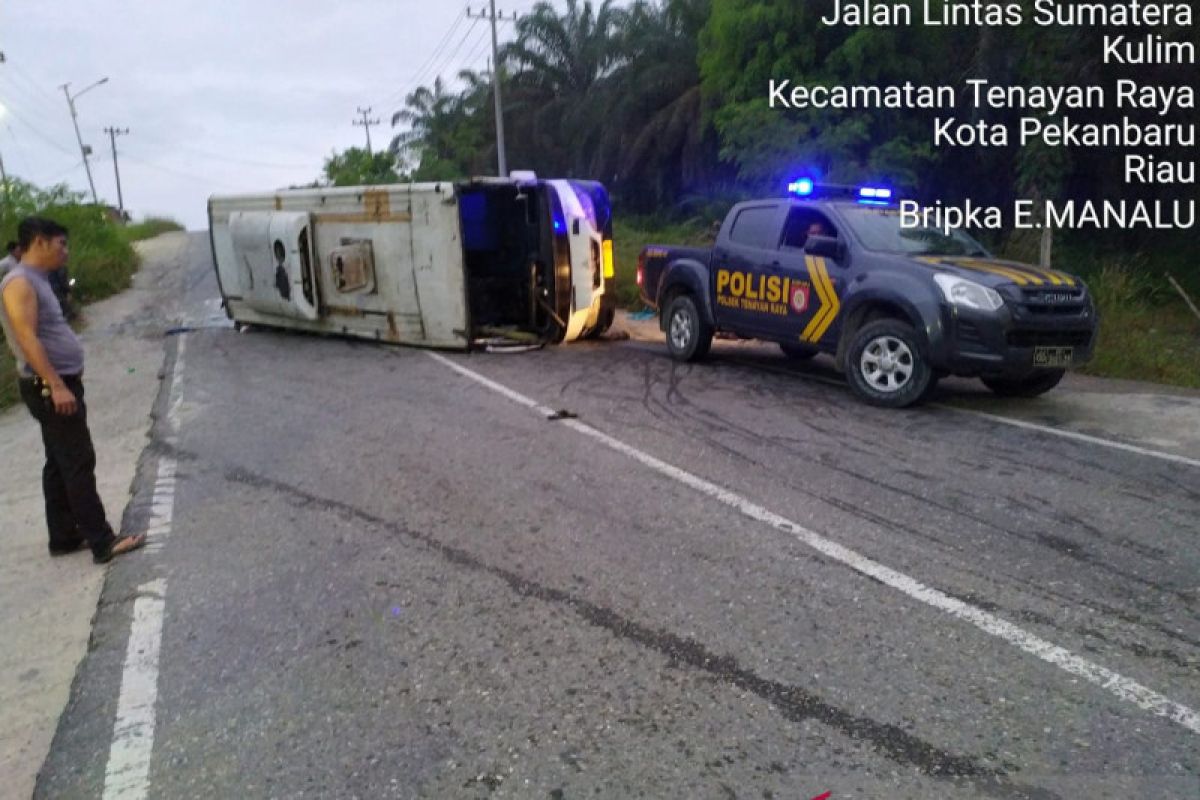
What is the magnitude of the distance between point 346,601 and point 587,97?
3254 centimetres

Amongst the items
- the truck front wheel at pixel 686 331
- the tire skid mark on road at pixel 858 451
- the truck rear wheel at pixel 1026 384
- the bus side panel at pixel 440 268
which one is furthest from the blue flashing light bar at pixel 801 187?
the bus side panel at pixel 440 268

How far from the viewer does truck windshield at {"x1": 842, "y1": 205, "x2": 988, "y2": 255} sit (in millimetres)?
7980

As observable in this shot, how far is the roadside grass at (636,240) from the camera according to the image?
55.0ft

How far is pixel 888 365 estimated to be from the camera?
761 centimetres

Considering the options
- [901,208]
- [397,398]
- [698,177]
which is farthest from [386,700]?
[698,177]

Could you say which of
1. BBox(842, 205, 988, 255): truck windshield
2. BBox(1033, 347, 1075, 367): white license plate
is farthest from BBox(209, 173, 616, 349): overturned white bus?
BBox(1033, 347, 1075, 367): white license plate

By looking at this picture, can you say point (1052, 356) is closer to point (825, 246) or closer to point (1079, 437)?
point (1079, 437)

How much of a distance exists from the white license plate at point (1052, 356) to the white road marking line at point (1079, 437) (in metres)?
0.49

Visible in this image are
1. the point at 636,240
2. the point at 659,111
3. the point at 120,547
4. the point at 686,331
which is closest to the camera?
the point at 120,547

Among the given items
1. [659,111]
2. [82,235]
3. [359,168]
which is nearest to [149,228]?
[359,168]

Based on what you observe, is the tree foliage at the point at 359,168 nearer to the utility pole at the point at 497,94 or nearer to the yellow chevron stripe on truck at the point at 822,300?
the utility pole at the point at 497,94

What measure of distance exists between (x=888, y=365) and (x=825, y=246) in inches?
49.6

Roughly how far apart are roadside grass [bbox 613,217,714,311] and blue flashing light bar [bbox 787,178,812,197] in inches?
159

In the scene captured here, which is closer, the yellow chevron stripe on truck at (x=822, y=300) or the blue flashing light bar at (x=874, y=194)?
the yellow chevron stripe on truck at (x=822, y=300)
